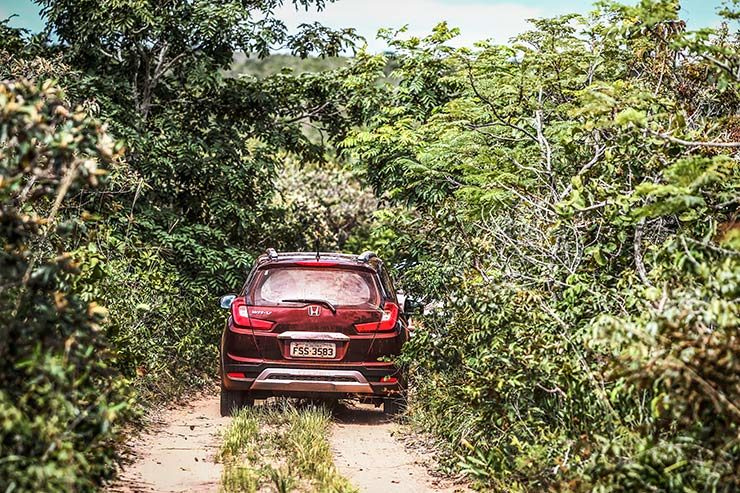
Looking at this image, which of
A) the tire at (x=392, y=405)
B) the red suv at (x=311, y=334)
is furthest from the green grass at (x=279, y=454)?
the tire at (x=392, y=405)

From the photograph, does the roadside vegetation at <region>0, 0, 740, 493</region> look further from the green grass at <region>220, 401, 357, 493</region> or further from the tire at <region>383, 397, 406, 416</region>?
the tire at <region>383, 397, 406, 416</region>

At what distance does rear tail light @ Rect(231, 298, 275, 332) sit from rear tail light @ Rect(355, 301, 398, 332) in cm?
98

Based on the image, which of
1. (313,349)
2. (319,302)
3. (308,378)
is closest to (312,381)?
(308,378)

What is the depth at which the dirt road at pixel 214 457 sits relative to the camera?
7.60 m

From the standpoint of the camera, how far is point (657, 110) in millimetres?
9172

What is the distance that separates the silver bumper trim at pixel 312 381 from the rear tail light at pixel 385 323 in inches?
19.0

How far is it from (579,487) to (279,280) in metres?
5.30

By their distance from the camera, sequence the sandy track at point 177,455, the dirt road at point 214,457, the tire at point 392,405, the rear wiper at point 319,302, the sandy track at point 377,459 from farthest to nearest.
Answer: the tire at point 392,405 < the rear wiper at point 319,302 < the sandy track at point 377,459 < the dirt road at point 214,457 < the sandy track at point 177,455

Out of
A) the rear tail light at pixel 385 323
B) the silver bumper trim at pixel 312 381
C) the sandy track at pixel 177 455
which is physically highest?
the rear tail light at pixel 385 323

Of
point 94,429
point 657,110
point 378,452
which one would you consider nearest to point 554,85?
point 657,110

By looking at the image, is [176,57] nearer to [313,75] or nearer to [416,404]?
[313,75]

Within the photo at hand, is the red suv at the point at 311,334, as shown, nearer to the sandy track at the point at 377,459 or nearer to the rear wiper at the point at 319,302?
the rear wiper at the point at 319,302

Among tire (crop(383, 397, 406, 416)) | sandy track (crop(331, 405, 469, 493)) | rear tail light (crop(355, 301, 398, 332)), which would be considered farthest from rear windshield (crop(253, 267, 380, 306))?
sandy track (crop(331, 405, 469, 493))

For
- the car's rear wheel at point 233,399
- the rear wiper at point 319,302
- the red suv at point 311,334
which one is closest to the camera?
the red suv at point 311,334
